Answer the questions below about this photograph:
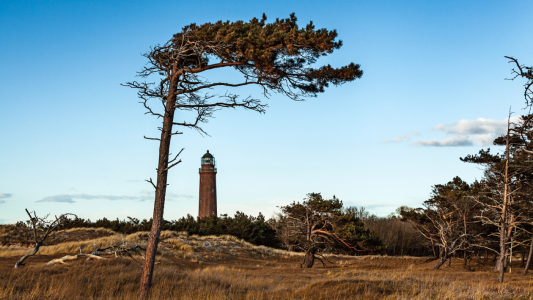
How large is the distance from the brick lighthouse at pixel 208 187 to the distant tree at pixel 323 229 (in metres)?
20.6

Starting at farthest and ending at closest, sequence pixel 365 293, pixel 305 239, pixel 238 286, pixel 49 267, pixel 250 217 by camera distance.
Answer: pixel 250 217 → pixel 305 239 → pixel 49 267 → pixel 238 286 → pixel 365 293

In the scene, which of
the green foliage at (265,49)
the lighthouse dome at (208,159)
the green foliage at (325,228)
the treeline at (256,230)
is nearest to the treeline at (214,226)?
the treeline at (256,230)

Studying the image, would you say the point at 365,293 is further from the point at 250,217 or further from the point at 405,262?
the point at 250,217

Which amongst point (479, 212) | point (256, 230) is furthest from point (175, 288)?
point (256, 230)

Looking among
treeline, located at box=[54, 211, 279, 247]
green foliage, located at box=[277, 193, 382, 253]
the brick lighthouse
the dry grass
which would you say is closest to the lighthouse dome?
the brick lighthouse

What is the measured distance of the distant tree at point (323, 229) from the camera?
2412 cm

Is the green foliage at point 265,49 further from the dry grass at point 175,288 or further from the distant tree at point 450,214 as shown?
the distant tree at point 450,214

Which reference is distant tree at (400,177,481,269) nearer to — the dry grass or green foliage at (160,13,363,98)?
the dry grass

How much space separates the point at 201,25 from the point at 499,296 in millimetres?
11955

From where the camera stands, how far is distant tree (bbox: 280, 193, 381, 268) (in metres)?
24.1

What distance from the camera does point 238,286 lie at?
12641 millimetres

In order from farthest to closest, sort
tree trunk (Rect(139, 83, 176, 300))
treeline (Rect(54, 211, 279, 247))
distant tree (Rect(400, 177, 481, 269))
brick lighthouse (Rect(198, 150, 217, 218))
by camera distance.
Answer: brick lighthouse (Rect(198, 150, 217, 218)) < treeline (Rect(54, 211, 279, 247)) < distant tree (Rect(400, 177, 481, 269)) < tree trunk (Rect(139, 83, 176, 300))

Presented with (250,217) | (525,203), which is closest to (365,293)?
(525,203)

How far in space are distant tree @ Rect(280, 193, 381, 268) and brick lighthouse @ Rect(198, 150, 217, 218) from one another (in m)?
20.6
